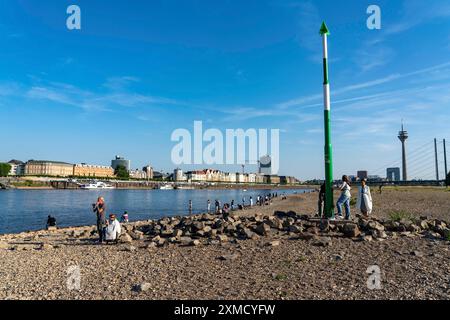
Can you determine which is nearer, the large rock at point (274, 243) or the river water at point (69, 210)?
the large rock at point (274, 243)


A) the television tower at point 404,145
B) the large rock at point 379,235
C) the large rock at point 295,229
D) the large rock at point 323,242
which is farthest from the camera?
the television tower at point 404,145

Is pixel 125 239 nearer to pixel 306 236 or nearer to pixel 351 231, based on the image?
pixel 306 236

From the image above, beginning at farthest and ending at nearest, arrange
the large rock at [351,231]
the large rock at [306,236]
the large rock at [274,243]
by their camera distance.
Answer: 1. the large rock at [306,236]
2. the large rock at [351,231]
3. the large rock at [274,243]

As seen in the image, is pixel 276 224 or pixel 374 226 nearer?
pixel 374 226

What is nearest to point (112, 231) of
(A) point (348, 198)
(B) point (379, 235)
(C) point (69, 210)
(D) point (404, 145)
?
(A) point (348, 198)

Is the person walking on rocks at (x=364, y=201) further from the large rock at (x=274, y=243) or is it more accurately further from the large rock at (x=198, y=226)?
the large rock at (x=198, y=226)

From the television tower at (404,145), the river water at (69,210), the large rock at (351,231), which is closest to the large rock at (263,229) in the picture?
the large rock at (351,231)

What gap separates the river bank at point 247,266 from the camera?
28.6 feet

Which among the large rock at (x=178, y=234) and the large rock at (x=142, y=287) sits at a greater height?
the large rock at (x=178, y=234)

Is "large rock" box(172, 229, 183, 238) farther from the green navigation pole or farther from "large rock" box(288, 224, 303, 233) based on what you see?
the green navigation pole

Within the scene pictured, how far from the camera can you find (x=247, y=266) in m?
11.1

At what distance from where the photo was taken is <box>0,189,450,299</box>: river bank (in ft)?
28.6

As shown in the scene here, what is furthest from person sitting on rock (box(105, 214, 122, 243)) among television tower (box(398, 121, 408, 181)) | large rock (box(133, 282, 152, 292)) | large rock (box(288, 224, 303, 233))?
television tower (box(398, 121, 408, 181))
